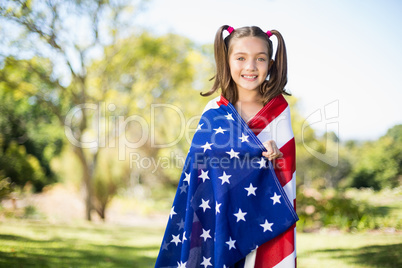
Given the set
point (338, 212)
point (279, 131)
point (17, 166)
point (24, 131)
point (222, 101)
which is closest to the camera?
point (279, 131)

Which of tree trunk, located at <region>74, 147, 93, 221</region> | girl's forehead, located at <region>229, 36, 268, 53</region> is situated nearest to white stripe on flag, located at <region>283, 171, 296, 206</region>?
girl's forehead, located at <region>229, 36, 268, 53</region>

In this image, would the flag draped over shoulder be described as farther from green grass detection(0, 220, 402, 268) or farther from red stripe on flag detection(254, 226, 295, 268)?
green grass detection(0, 220, 402, 268)

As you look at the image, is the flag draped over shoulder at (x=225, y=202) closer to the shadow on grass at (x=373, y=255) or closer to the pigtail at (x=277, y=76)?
the pigtail at (x=277, y=76)

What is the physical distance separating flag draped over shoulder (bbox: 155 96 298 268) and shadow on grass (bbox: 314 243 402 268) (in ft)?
8.98

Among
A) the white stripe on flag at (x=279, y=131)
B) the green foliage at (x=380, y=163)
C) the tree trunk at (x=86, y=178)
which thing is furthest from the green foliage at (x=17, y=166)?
the white stripe on flag at (x=279, y=131)

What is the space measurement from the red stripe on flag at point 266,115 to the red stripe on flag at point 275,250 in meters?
0.67

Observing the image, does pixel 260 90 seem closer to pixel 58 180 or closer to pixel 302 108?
pixel 302 108

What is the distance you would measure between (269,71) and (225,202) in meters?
1.00

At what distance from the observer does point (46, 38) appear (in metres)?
8.88

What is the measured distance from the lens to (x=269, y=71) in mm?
2488

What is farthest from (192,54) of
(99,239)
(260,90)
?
(260,90)

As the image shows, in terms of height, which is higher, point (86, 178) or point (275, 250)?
point (86, 178)

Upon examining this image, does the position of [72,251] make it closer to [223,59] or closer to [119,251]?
[119,251]

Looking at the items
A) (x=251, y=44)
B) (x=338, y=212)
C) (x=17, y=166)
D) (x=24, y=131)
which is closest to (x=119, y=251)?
(x=251, y=44)
